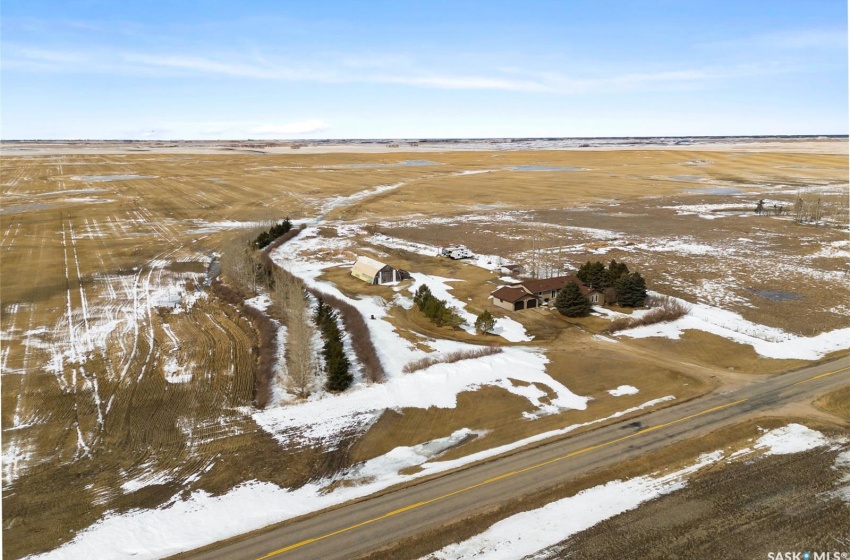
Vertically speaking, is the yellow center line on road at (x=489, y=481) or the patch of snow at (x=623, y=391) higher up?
the patch of snow at (x=623, y=391)

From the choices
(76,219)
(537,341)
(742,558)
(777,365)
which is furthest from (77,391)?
(76,219)

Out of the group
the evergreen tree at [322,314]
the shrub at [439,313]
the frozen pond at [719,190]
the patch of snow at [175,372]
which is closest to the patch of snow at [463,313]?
the shrub at [439,313]

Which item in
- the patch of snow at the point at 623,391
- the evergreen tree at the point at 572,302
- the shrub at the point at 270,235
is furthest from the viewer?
the shrub at the point at 270,235

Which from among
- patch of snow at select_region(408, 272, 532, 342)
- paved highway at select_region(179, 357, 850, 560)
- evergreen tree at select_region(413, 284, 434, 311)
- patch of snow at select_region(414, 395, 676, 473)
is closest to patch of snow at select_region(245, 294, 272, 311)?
evergreen tree at select_region(413, 284, 434, 311)

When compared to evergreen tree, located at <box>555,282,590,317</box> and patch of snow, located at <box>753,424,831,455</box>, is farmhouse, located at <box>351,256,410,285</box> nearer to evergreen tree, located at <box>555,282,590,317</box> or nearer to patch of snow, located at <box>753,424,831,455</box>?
evergreen tree, located at <box>555,282,590,317</box>

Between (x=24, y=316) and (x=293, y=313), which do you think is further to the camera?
(x=24, y=316)

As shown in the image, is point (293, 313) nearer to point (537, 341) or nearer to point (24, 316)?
point (537, 341)

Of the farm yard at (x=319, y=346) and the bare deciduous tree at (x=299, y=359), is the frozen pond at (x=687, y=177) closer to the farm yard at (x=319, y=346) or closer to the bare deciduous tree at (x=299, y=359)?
the farm yard at (x=319, y=346)
